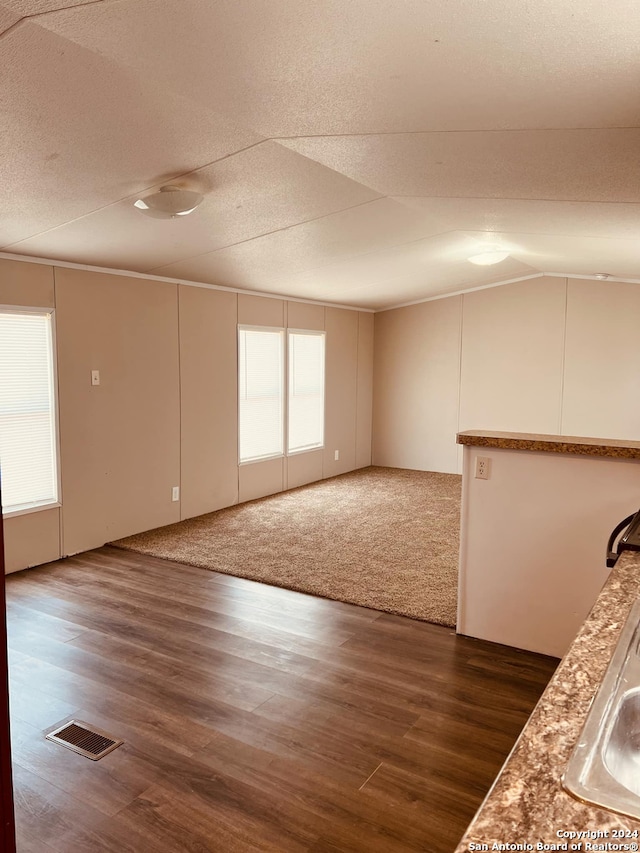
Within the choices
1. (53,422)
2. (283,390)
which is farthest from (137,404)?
(283,390)

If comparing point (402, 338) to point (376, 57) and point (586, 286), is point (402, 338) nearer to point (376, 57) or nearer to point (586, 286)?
point (586, 286)

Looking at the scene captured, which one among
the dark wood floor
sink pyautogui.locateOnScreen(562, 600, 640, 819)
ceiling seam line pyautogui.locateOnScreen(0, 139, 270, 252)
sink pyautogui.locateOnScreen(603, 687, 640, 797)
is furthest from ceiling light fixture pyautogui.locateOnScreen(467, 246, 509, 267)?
sink pyautogui.locateOnScreen(603, 687, 640, 797)

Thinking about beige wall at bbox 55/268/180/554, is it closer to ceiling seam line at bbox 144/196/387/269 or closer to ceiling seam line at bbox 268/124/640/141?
ceiling seam line at bbox 144/196/387/269

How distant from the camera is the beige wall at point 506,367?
7168 mm

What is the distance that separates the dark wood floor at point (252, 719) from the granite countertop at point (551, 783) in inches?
45.8

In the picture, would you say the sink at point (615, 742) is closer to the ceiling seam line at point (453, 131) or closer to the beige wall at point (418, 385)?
the ceiling seam line at point (453, 131)

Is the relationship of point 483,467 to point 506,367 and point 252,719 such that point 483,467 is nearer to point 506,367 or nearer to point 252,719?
point 252,719

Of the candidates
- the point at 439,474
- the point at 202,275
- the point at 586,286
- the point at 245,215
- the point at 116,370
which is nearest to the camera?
the point at 245,215

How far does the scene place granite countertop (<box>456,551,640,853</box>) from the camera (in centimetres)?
72

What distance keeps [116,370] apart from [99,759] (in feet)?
10.8

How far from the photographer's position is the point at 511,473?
3.15m

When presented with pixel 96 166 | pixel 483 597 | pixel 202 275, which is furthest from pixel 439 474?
A: pixel 96 166

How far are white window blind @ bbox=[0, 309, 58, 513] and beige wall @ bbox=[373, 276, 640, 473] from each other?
205 inches

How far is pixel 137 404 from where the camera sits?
5227 mm
